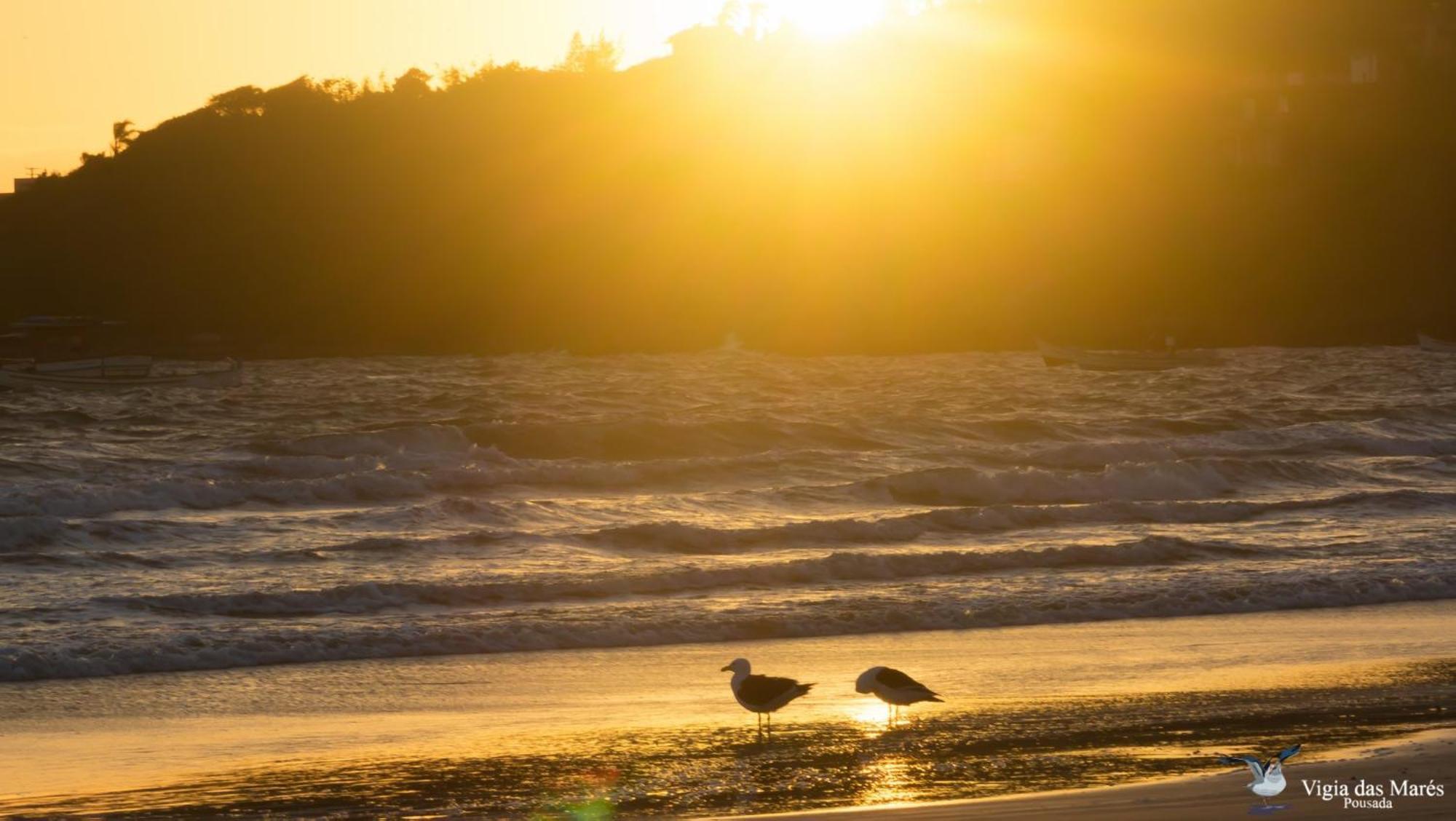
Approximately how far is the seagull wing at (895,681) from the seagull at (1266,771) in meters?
1.72

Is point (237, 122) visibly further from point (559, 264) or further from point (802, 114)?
point (802, 114)

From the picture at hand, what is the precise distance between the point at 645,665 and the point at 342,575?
491 centimetres

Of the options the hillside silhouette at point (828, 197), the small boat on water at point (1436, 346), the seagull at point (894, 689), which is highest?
the hillside silhouette at point (828, 197)

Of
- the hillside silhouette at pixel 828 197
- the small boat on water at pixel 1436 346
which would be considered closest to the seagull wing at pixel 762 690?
the small boat on water at pixel 1436 346

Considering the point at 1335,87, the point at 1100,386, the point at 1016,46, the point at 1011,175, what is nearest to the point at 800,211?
the point at 1011,175

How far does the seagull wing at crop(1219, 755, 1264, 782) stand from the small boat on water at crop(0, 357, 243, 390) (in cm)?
5052

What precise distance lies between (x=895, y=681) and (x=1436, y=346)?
6518cm

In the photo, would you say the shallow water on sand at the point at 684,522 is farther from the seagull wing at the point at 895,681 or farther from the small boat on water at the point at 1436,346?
the small boat on water at the point at 1436,346

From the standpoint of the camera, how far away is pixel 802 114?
117688 millimetres

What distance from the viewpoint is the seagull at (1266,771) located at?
7205 millimetres

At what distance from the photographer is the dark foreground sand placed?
689cm

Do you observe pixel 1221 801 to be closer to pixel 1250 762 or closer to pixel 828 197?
pixel 1250 762

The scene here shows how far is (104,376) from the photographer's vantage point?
55.0 m

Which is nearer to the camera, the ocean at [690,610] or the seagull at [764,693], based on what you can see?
the ocean at [690,610]
